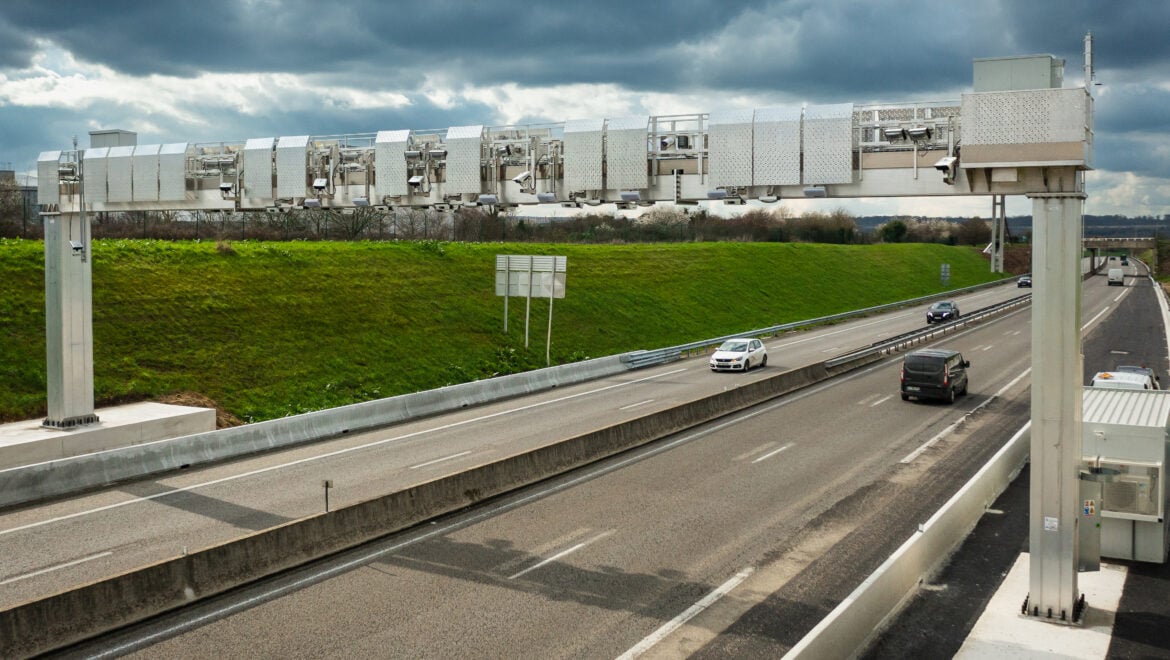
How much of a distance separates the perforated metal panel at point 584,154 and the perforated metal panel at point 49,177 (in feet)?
44.5

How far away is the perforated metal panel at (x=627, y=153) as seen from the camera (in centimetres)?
1812

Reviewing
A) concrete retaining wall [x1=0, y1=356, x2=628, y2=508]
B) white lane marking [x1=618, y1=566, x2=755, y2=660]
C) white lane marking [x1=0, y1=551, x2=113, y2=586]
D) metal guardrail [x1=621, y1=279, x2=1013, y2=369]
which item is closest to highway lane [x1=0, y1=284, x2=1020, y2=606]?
white lane marking [x1=0, y1=551, x2=113, y2=586]

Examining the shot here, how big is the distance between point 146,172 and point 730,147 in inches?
558

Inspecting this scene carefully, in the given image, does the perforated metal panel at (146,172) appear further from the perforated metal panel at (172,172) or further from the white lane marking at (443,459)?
the white lane marking at (443,459)

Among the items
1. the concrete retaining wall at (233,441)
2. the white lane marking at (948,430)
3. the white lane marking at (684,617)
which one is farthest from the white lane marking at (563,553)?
the concrete retaining wall at (233,441)

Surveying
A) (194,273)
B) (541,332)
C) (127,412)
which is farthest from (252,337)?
(541,332)

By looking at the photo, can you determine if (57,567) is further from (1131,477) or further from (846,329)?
(846,329)

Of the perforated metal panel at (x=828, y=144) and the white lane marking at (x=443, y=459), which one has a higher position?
the perforated metal panel at (x=828, y=144)

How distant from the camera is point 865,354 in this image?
43.0 m

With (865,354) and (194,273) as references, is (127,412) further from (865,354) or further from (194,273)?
(865,354)

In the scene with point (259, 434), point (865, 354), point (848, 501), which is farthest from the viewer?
point (865, 354)

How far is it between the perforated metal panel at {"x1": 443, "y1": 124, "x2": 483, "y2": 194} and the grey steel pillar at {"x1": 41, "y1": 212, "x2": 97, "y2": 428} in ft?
34.7

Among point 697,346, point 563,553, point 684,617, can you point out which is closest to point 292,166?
point 563,553

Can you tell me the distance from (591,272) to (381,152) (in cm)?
3997
